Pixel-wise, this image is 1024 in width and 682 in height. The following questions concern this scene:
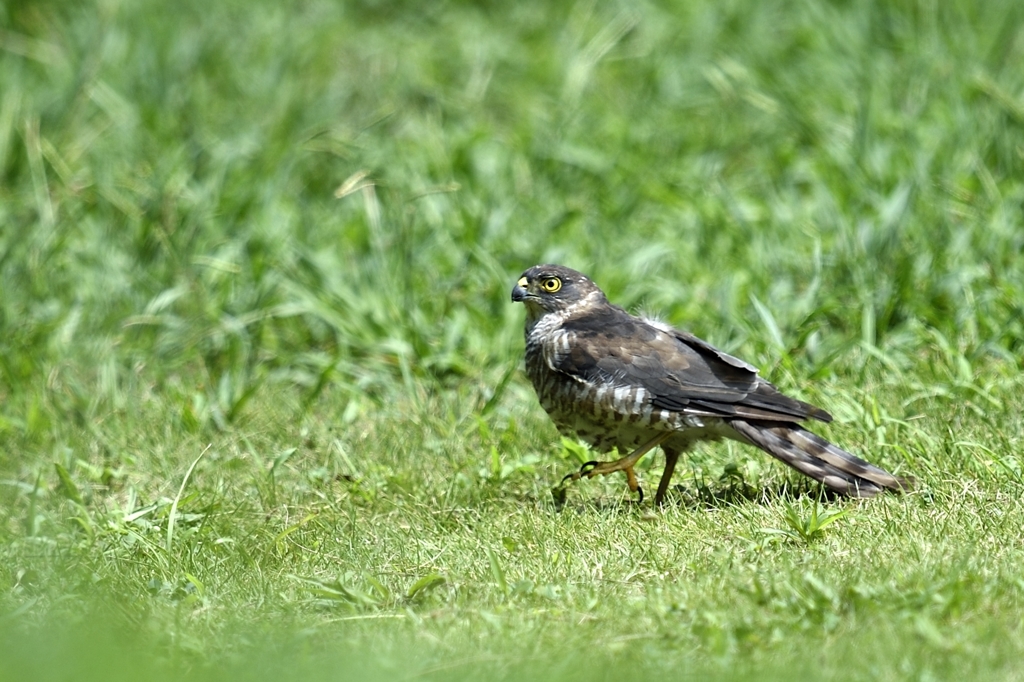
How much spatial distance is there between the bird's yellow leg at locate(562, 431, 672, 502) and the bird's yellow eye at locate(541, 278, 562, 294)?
0.98 m

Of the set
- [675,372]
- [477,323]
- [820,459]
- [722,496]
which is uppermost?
[675,372]

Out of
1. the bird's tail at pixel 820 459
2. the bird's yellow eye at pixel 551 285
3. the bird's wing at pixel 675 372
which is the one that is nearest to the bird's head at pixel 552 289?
the bird's yellow eye at pixel 551 285

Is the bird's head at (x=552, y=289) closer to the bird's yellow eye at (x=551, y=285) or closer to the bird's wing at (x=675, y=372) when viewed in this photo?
the bird's yellow eye at (x=551, y=285)

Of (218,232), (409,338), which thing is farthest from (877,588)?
(218,232)

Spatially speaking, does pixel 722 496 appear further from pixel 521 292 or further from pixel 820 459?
pixel 521 292

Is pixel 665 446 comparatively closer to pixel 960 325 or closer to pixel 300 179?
pixel 960 325

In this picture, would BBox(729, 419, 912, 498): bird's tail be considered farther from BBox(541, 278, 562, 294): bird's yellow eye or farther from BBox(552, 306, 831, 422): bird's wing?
BBox(541, 278, 562, 294): bird's yellow eye

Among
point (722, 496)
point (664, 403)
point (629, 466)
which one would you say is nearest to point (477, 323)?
point (629, 466)

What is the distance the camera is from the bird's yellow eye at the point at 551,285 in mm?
6453

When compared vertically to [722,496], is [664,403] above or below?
above

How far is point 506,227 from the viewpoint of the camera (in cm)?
889

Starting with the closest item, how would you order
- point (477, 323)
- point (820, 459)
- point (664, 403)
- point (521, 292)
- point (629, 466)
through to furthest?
point (820, 459) → point (664, 403) → point (629, 466) → point (521, 292) → point (477, 323)

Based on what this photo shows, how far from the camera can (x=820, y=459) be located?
5.59 m

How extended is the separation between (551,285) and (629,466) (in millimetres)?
1100
